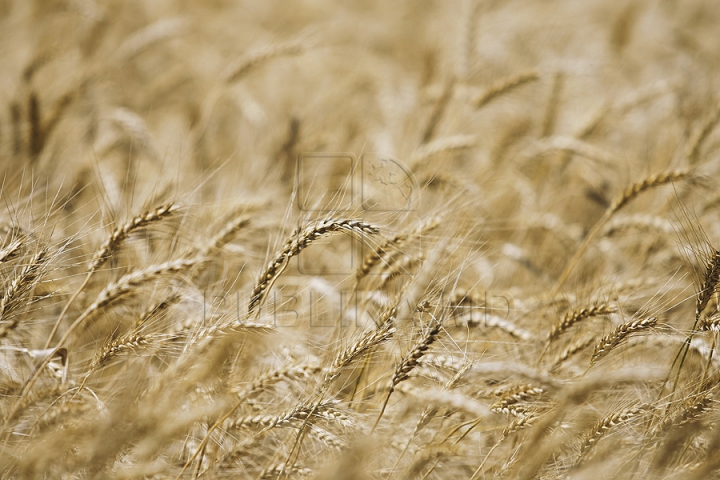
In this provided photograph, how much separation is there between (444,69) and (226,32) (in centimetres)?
255

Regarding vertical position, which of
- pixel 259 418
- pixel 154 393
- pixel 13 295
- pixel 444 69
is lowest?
pixel 259 418

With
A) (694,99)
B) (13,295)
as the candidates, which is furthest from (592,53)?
(13,295)

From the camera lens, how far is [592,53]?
423 centimetres

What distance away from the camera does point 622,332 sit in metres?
1.27

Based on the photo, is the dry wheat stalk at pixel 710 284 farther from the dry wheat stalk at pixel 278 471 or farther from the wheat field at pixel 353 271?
the dry wheat stalk at pixel 278 471

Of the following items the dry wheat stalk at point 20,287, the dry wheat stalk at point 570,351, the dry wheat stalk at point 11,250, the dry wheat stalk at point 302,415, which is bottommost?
the dry wheat stalk at point 302,415

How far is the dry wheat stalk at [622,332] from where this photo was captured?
1258 mm

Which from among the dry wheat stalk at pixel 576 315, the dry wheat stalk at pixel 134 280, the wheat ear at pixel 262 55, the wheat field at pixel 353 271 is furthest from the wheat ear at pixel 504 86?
the dry wheat stalk at pixel 134 280

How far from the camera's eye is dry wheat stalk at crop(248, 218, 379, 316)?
4.21 feet

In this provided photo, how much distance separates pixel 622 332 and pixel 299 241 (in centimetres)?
97

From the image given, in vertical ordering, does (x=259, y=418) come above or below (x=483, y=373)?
below

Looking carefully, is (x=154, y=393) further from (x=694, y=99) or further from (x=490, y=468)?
(x=694, y=99)

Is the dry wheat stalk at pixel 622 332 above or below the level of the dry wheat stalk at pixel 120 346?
above

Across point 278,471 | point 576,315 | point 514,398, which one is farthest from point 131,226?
point 576,315
